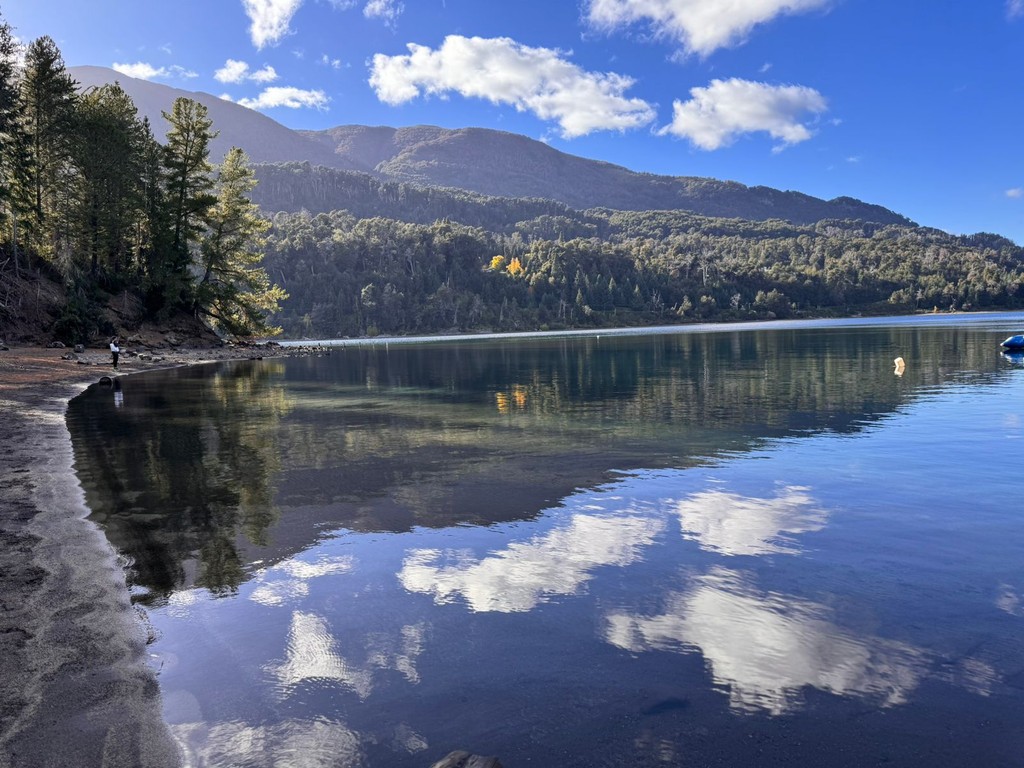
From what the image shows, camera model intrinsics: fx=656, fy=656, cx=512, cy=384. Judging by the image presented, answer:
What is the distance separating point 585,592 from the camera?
987 cm

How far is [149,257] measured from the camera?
83.9m

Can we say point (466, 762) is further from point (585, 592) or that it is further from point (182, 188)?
point (182, 188)

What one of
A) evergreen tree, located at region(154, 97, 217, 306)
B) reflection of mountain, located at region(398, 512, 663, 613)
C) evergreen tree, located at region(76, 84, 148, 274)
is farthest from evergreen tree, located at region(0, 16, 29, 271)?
reflection of mountain, located at region(398, 512, 663, 613)

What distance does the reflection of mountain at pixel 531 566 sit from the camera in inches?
390

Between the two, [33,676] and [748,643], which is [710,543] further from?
[33,676]

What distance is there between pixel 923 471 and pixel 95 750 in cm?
1853

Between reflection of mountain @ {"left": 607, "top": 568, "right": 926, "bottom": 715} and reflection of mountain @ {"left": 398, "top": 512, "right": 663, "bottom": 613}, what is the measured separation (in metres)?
1.55

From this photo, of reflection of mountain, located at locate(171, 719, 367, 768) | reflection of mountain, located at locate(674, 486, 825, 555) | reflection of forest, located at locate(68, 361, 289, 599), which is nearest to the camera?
reflection of mountain, located at locate(171, 719, 367, 768)

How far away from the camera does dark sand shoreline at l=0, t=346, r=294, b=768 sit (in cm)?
598

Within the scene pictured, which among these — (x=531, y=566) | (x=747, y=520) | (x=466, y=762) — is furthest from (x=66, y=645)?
(x=747, y=520)

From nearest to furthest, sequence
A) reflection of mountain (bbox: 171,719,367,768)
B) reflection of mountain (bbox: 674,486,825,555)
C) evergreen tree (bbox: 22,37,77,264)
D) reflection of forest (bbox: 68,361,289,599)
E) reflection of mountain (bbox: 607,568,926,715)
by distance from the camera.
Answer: reflection of mountain (bbox: 171,719,367,768) < reflection of mountain (bbox: 607,568,926,715) < reflection of forest (bbox: 68,361,289,599) < reflection of mountain (bbox: 674,486,825,555) < evergreen tree (bbox: 22,37,77,264)

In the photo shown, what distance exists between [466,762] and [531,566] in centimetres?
571

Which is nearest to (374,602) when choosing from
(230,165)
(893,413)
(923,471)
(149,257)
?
(923,471)

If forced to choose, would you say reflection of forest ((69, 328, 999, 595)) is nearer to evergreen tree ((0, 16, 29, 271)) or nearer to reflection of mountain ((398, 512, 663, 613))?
reflection of mountain ((398, 512, 663, 613))
